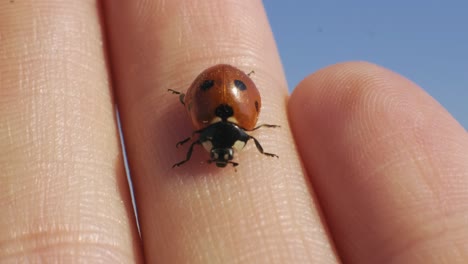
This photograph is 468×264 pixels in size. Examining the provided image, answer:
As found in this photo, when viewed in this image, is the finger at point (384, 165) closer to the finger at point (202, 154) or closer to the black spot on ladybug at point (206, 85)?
the finger at point (202, 154)

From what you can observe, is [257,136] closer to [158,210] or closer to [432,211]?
[158,210]

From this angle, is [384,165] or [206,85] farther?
[206,85]

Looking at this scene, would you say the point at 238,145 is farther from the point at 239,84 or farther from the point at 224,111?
the point at 239,84

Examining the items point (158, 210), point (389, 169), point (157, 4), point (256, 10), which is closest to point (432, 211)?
point (389, 169)

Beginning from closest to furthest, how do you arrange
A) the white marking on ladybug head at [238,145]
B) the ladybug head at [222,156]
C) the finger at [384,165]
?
the finger at [384,165], the ladybug head at [222,156], the white marking on ladybug head at [238,145]

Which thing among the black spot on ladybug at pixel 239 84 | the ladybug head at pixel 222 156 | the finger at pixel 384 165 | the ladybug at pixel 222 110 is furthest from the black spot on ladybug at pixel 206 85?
the finger at pixel 384 165

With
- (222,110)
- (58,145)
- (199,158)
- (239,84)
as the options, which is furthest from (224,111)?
(58,145)
